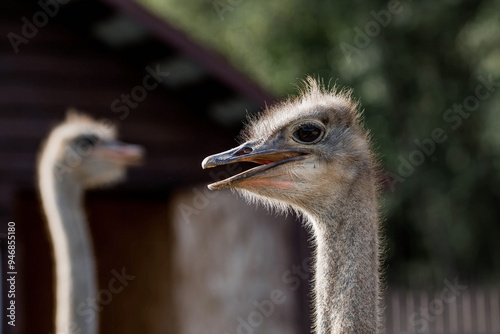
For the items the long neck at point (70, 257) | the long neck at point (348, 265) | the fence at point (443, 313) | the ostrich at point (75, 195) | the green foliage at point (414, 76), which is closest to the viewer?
the long neck at point (348, 265)

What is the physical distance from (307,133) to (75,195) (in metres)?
2.72

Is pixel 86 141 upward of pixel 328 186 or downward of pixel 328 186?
upward

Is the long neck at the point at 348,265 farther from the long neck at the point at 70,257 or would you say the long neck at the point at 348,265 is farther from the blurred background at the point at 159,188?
the long neck at the point at 70,257

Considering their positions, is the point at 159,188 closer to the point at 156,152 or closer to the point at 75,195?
the point at 156,152

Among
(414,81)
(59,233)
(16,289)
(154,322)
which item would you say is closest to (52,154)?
(59,233)

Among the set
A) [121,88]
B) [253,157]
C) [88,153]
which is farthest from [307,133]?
[121,88]

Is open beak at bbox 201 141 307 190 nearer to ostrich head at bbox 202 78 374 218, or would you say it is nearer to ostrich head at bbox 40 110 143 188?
ostrich head at bbox 202 78 374 218

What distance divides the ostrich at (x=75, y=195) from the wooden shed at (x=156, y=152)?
119cm

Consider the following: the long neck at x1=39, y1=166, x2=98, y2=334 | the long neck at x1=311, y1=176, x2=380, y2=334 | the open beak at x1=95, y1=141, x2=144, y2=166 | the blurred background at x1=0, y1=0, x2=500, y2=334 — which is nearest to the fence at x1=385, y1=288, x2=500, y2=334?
the blurred background at x1=0, y1=0, x2=500, y2=334

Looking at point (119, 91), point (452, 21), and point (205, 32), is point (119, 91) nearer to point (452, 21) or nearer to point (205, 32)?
point (205, 32)

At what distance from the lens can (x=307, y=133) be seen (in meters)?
3.21

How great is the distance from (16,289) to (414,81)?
1350 cm

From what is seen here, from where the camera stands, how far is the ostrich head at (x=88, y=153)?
19.4 feet

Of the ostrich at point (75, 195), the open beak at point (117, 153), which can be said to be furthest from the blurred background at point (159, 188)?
the open beak at point (117, 153)
